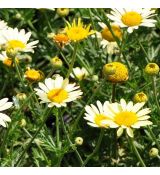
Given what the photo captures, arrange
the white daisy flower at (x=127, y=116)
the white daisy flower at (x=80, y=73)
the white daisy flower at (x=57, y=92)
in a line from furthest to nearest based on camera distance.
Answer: the white daisy flower at (x=80, y=73) < the white daisy flower at (x=57, y=92) < the white daisy flower at (x=127, y=116)

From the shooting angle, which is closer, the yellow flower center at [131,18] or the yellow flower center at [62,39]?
the yellow flower center at [62,39]

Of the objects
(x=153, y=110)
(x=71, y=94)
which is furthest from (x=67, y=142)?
(x=153, y=110)

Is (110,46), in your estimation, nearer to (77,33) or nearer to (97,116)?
(77,33)

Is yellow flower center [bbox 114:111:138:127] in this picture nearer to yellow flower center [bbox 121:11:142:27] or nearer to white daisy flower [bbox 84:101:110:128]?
white daisy flower [bbox 84:101:110:128]

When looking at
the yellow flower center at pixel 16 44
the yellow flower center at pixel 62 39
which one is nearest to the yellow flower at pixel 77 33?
the yellow flower center at pixel 62 39

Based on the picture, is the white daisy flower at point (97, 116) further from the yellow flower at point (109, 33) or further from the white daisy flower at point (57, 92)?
the yellow flower at point (109, 33)

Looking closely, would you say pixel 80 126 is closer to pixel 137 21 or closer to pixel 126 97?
pixel 126 97
